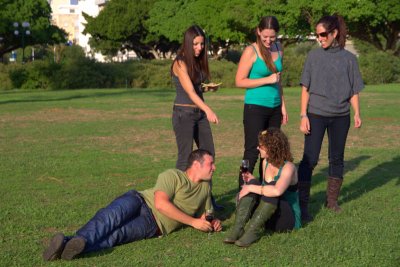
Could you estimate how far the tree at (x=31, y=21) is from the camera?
61.0m

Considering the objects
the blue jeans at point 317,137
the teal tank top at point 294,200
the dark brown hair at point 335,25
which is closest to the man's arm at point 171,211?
the teal tank top at point 294,200

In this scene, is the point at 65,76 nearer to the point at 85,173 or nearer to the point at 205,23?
the point at 205,23

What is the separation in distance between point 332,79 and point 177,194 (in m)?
1.89

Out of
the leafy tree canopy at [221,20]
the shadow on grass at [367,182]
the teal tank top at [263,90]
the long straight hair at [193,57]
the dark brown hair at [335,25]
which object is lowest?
the shadow on grass at [367,182]

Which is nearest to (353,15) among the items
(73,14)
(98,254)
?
(98,254)

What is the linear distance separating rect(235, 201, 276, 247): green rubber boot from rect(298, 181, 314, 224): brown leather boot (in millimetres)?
727

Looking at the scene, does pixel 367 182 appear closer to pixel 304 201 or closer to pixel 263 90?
pixel 304 201

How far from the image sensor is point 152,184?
852 centimetres

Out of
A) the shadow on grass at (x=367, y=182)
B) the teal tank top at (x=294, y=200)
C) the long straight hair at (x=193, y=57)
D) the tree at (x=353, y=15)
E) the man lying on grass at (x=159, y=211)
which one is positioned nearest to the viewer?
the man lying on grass at (x=159, y=211)

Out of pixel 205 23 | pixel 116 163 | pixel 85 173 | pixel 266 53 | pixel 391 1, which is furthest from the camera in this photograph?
pixel 205 23

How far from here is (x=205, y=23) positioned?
59000mm

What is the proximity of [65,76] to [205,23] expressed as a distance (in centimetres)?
2227

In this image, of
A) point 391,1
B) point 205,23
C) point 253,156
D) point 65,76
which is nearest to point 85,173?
point 253,156

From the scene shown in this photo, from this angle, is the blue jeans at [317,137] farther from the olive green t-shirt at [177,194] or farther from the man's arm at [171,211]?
the man's arm at [171,211]
